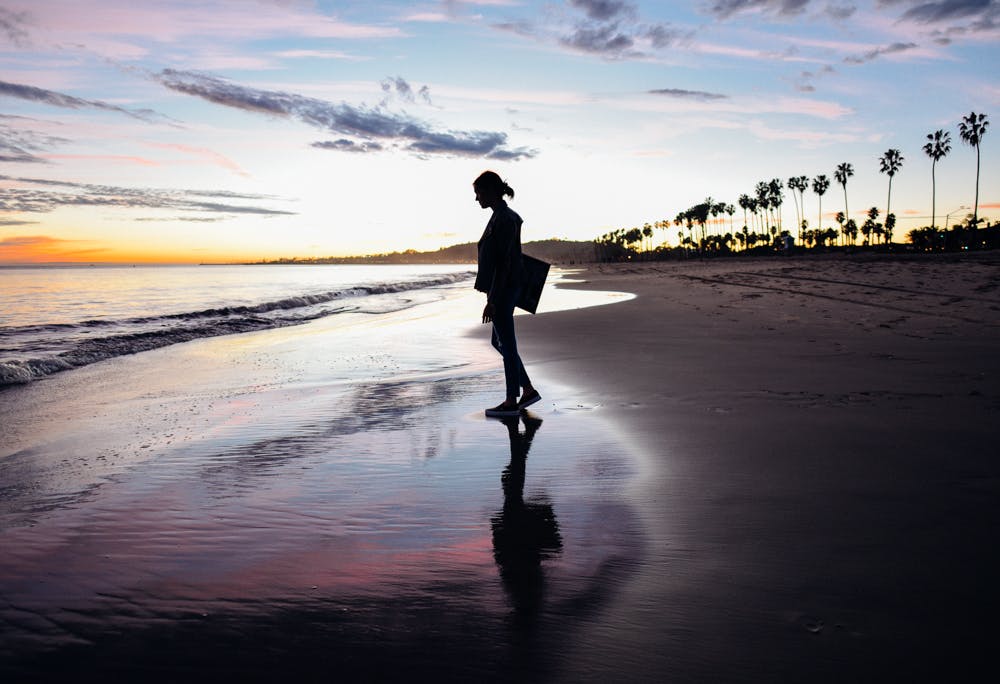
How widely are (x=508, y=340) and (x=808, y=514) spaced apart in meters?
3.39

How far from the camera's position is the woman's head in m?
5.93

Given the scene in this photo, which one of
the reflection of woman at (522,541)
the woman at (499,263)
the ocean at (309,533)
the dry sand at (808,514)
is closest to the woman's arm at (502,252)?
the woman at (499,263)

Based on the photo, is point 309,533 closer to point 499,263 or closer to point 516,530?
point 516,530

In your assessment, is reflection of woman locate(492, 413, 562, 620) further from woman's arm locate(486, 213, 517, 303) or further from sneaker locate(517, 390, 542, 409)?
woman's arm locate(486, 213, 517, 303)

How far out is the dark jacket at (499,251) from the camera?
5.89 metres

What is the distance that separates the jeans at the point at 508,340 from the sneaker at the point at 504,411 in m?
0.18

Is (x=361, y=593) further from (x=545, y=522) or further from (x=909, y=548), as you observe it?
(x=909, y=548)

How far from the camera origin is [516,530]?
2.93 meters

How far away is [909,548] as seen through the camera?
2.54m

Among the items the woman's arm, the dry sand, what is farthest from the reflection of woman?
the woman's arm

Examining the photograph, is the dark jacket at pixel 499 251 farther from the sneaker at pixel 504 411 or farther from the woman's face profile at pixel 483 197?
the sneaker at pixel 504 411

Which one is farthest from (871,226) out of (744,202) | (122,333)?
(122,333)

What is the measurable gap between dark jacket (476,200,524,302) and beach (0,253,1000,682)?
122cm

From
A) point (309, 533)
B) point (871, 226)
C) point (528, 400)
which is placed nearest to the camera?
point (309, 533)
